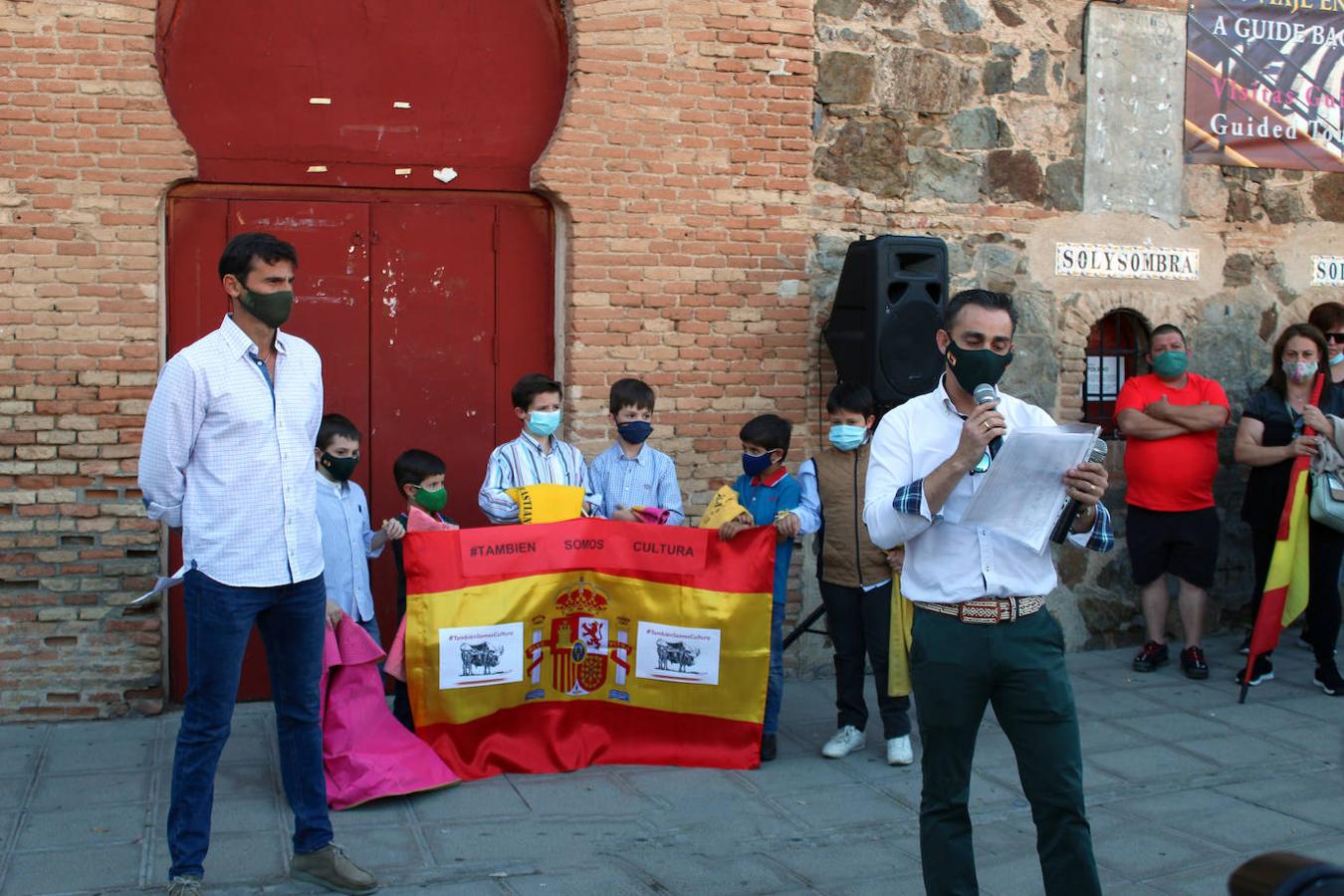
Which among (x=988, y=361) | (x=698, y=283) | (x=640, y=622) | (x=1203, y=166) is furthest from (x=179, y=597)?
(x=1203, y=166)

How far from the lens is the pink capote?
5.41m

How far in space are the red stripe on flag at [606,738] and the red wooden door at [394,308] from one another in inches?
65.6

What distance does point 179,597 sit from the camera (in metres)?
7.05

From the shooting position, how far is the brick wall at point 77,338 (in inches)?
257

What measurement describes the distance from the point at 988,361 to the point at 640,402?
115 inches

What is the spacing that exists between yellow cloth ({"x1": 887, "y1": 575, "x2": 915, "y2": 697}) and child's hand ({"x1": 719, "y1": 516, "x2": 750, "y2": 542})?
0.78m

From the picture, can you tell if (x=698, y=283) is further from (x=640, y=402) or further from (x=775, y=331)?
(x=640, y=402)

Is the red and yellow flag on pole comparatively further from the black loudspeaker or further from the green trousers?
the green trousers

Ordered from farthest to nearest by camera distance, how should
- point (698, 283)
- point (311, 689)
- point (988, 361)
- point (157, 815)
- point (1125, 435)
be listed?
point (1125, 435), point (698, 283), point (157, 815), point (311, 689), point (988, 361)

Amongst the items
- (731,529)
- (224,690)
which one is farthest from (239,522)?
(731,529)

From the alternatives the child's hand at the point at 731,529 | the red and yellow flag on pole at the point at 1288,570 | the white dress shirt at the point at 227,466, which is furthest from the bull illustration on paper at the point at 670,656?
the red and yellow flag on pole at the point at 1288,570

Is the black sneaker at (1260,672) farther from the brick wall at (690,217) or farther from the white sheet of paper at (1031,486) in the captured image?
the white sheet of paper at (1031,486)

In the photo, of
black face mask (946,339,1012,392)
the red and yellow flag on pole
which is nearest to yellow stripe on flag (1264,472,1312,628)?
the red and yellow flag on pole

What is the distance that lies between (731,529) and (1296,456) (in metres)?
3.77
